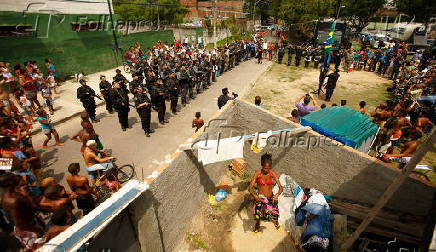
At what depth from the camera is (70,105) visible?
10469 mm

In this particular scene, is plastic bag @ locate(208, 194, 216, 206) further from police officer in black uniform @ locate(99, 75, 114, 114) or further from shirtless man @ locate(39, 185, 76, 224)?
police officer in black uniform @ locate(99, 75, 114, 114)

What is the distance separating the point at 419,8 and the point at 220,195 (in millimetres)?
49464

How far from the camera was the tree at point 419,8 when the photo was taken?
114 feet

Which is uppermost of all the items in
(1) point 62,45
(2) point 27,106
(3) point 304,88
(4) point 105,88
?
(1) point 62,45

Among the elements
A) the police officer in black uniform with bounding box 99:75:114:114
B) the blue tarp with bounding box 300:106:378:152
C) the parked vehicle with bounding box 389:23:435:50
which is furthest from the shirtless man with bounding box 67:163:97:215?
the parked vehicle with bounding box 389:23:435:50

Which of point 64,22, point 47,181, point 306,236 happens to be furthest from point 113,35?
point 306,236

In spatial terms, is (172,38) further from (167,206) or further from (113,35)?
(167,206)

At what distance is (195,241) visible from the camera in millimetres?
4805

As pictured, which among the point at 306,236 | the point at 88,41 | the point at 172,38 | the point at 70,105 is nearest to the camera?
the point at 306,236

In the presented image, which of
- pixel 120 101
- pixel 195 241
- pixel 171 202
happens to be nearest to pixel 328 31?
pixel 120 101

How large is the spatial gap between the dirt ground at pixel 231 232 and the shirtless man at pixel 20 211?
8.60 ft

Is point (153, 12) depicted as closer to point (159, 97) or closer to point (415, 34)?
point (159, 97)

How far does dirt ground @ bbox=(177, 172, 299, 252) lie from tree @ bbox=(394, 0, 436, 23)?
48.3 m

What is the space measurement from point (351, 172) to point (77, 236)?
16.8 feet
